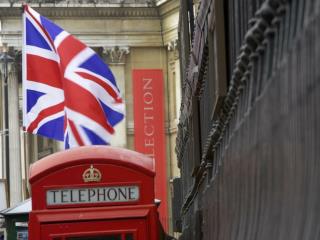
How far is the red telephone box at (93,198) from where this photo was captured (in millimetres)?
10695

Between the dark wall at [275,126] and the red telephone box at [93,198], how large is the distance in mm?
4224

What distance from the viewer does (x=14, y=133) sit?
5500cm

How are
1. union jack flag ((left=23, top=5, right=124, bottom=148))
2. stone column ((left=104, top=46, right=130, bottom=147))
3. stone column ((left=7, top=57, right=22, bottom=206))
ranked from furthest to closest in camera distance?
stone column ((left=104, top=46, right=130, bottom=147)) < stone column ((left=7, top=57, right=22, bottom=206)) < union jack flag ((left=23, top=5, right=124, bottom=148))

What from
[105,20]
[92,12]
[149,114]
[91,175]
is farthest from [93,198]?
[105,20]

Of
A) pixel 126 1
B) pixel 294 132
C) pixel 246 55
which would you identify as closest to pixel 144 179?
pixel 246 55

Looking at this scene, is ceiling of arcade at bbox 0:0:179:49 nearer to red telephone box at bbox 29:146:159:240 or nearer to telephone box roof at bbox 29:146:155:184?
telephone box roof at bbox 29:146:155:184

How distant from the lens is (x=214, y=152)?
9.08 m

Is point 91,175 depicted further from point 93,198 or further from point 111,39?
point 111,39

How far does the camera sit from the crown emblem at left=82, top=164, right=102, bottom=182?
11.0m

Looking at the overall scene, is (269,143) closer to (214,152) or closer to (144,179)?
(214,152)

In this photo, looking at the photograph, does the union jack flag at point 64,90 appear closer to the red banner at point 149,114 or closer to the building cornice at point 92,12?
the red banner at point 149,114

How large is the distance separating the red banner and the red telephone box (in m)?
37.3

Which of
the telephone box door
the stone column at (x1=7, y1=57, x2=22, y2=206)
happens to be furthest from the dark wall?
the stone column at (x1=7, y1=57, x2=22, y2=206)

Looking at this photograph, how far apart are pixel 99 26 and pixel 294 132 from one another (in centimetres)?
5300
